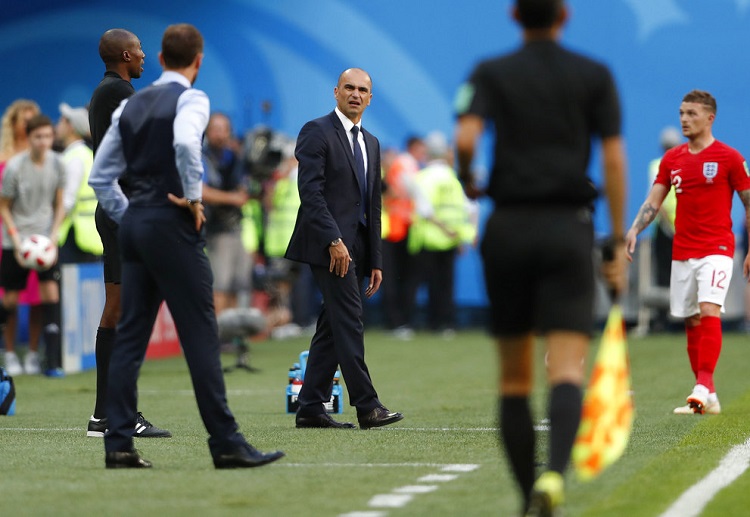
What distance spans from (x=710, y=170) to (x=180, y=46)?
4336 millimetres

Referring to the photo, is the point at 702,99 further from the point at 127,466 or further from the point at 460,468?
the point at 127,466

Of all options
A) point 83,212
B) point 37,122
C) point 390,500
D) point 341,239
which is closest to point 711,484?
point 390,500

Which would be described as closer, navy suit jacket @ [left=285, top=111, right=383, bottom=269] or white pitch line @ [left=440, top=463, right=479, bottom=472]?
white pitch line @ [left=440, top=463, right=479, bottom=472]

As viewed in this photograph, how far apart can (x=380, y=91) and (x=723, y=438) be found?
13.1m

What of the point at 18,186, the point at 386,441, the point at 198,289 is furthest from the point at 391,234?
the point at 198,289

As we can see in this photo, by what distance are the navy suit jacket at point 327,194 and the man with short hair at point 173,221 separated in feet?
6.23

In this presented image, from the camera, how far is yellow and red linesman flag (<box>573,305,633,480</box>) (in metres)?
5.55

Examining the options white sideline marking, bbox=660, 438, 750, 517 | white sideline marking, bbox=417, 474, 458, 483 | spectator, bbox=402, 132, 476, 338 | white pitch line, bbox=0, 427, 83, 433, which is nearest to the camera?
white sideline marking, bbox=660, 438, 750, 517

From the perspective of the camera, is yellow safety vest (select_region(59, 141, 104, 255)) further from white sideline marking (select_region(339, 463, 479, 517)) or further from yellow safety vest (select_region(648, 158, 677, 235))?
white sideline marking (select_region(339, 463, 479, 517))

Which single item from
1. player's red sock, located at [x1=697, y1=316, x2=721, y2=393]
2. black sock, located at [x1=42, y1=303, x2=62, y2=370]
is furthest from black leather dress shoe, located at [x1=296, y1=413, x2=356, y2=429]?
black sock, located at [x1=42, y1=303, x2=62, y2=370]

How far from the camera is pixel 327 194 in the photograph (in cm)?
919

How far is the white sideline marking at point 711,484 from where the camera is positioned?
6.09 meters

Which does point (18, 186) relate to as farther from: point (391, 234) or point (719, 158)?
point (391, 234)

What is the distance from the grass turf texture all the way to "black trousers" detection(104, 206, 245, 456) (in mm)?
293
